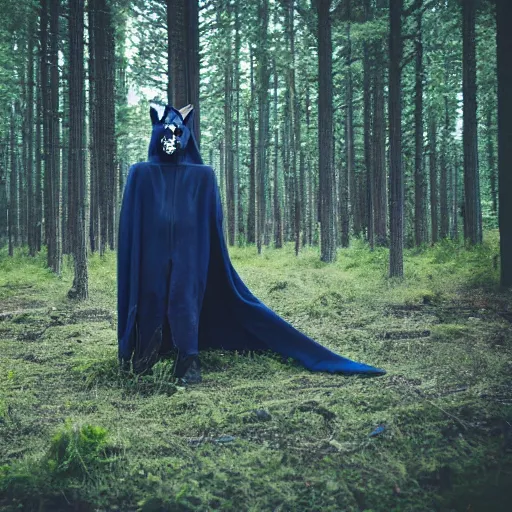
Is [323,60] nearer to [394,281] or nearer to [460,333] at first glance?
[394,281]

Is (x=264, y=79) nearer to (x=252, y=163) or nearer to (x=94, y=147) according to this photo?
(x=252, y=163)

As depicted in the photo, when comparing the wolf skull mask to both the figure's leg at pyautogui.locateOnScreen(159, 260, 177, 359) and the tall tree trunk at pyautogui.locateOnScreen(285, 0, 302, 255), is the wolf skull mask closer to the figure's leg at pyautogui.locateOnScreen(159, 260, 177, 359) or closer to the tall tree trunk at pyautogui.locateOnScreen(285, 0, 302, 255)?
the figure's leg at pyautogui.locateOnScreen(159, 260, 177, 359)

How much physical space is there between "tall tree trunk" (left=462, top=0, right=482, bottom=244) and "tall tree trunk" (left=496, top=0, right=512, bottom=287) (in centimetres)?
609

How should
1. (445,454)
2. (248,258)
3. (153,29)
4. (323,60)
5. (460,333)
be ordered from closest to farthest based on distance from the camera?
(445,454)
(460,333)
(323,60)
(248,258)
(153,29)

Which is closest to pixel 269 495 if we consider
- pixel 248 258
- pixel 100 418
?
pixel 100 418

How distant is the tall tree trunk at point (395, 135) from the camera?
500 inches

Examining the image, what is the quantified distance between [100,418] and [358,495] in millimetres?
2132

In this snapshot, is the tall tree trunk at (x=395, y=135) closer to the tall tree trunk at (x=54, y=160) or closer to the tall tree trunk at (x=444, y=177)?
the tall tree trunk at (x=54, y=160)

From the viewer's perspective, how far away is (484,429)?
3938mm

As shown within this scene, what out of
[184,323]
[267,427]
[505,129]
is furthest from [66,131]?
[267,427]

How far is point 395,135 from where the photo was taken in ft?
42.1

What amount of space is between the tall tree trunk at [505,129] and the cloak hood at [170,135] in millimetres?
6982

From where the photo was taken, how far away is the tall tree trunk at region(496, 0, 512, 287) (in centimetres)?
1012

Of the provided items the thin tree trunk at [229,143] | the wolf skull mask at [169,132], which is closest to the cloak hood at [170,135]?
the wolf skull mask at [169,132]
